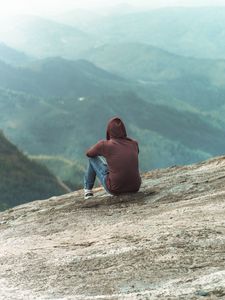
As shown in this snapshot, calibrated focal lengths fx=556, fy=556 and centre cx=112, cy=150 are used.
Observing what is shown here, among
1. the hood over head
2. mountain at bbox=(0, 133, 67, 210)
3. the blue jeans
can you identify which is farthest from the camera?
mountain at bbox=(0, 133, 67, 210)

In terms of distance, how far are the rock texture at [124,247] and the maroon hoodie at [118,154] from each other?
1.88 ft

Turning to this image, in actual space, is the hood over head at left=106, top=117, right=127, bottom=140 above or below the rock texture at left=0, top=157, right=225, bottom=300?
above

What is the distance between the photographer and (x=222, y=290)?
6.85 metres

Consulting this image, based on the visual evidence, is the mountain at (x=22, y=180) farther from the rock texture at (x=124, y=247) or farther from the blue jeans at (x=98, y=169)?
the rock texture at (x=124, y=247)

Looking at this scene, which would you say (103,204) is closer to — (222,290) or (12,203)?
(222,290)

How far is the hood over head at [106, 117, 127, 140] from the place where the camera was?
13.2 metres

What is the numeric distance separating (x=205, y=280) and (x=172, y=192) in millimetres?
7193

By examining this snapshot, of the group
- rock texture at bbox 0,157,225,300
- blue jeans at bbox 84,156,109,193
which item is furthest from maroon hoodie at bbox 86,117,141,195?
rock texture at bbox 0,157,225,300

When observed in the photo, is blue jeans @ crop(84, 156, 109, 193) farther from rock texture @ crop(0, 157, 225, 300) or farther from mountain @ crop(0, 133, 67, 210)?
mountain @ crop(0, 133, 67, 210)

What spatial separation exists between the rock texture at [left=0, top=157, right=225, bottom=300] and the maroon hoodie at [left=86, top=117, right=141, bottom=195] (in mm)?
572

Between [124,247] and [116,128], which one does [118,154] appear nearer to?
[116,128]

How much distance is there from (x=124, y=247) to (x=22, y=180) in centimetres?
14577

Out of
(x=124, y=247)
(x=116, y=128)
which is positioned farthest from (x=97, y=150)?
(x=124, y=247)

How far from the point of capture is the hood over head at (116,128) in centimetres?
1317
